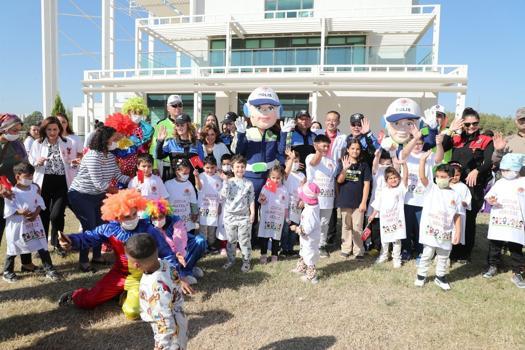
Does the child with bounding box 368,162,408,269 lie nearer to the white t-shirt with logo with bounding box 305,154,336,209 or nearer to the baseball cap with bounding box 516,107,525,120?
the white t-shirt with logo with bounding box 305,154,336,209

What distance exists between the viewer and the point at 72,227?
671 centimetres

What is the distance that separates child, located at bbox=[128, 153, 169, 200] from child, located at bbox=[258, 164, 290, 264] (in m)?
1.41

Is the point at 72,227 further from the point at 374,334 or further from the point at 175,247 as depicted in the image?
the point at 374,334

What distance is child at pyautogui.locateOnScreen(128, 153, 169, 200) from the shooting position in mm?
4855

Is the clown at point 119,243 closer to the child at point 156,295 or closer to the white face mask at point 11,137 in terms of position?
the child at point 156,295

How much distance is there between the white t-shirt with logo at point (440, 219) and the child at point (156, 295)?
3.17m

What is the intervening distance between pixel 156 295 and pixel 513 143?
4784 mm

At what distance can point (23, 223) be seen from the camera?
4.22m

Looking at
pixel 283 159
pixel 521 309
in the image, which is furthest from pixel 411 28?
pixel 521 309

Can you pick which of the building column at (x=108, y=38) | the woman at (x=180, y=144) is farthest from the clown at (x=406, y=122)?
the building column at (x=108, y=38)

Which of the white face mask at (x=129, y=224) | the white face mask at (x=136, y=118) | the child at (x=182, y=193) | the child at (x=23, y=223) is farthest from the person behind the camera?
the white face mask at (x=136, y=118)

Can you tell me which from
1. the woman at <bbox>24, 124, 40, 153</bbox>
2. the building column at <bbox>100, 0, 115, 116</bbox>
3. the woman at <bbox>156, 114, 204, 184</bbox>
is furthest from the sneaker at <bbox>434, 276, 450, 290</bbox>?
the building column at <bbox>100, 0, 115, 116</bbox>

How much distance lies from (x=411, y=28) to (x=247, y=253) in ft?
58.5

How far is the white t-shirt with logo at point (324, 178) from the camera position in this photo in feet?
17.2
